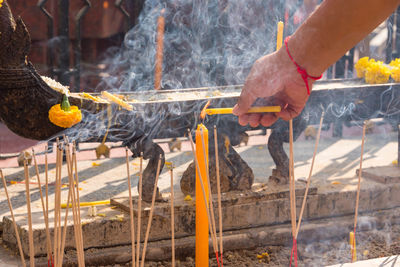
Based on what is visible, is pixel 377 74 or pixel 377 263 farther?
pixel 377 74

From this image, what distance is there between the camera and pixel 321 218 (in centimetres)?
480

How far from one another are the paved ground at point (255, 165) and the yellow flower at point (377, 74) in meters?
0.96

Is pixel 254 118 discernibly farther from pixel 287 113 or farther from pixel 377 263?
pixel 377 263

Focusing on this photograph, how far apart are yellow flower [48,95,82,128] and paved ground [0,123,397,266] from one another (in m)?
0.86

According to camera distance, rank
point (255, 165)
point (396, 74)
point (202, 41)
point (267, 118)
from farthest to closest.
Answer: point (202, 41), point (255, 165), point (396, 74), point (267, 118)

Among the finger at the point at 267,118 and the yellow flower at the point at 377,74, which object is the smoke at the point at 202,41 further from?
the finger at the point at 267,118

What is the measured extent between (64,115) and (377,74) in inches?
122

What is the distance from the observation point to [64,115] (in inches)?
142

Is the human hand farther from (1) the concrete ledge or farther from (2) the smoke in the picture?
(2) the smoke

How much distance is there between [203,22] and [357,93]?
2.41 m

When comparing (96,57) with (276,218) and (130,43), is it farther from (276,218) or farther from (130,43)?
(276,218)

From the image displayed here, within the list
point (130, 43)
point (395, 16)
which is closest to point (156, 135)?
point (130, 43)

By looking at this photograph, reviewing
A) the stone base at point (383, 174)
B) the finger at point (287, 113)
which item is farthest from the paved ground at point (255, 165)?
the finger at point (287, 113)

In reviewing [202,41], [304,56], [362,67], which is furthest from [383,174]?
[304,56]
